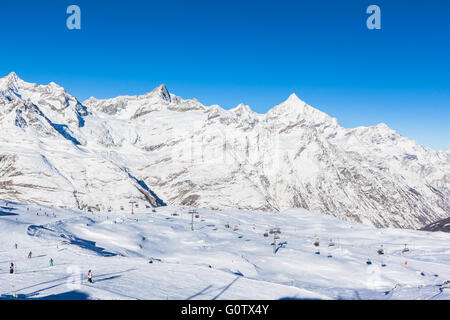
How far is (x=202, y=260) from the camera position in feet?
207

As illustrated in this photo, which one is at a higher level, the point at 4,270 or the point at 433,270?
the point at 4,270

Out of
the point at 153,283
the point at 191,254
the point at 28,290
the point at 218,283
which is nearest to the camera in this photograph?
Result: the point at 28,290

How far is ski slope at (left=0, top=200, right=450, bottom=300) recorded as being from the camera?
34.0 metres

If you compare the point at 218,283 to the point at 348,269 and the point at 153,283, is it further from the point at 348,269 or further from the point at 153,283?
the point at 348,269

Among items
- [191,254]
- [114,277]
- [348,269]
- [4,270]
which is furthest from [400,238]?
[4,270]

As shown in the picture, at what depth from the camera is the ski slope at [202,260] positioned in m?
34.0
